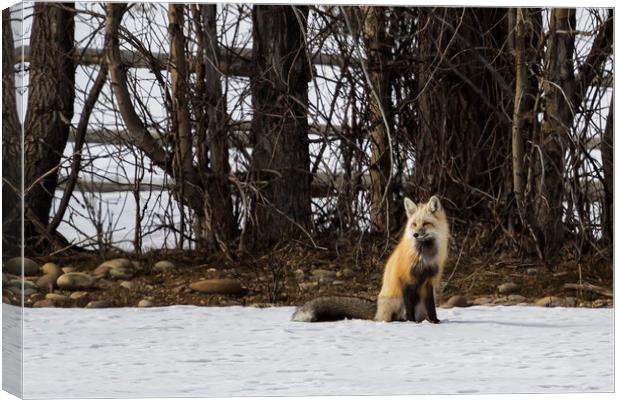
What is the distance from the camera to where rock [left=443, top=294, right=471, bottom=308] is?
7219 millimetres

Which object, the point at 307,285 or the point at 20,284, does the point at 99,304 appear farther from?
the point at 307,285

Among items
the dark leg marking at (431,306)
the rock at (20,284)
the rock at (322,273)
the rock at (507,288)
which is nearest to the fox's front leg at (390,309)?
the dark leg marking at (431,306)

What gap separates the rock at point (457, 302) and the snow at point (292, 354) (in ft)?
0.09

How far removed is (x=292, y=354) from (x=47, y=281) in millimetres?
1137

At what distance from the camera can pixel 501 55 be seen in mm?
7363

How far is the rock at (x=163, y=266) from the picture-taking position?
7.09 metres

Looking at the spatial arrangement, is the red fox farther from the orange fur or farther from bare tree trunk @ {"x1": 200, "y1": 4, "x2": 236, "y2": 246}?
bare tree trunk @ {"x1": 200, "y1": 4, "x2": 236, "y2": 246}

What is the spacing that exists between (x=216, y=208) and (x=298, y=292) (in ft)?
1.77

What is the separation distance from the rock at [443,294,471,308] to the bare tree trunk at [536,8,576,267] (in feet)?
1.49

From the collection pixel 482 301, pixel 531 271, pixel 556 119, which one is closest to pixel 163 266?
pixel 482 301

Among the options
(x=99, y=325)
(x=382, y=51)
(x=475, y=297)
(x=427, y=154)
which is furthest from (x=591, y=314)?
(x=99, y=325)

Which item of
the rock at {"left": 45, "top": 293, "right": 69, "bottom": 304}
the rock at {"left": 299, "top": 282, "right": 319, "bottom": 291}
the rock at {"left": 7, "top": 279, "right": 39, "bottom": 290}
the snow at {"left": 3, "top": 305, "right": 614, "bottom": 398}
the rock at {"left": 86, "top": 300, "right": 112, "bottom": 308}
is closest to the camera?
the snow at {"left": 3, "top": 305, "right": 614, "bottom": 398}

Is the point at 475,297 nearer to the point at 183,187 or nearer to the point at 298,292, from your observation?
the point at 298,292

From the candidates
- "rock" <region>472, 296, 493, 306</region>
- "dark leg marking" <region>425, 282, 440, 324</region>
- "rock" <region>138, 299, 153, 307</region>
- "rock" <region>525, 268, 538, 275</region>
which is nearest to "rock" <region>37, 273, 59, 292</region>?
"rock" <region>138, 299, 153, 307</region>
